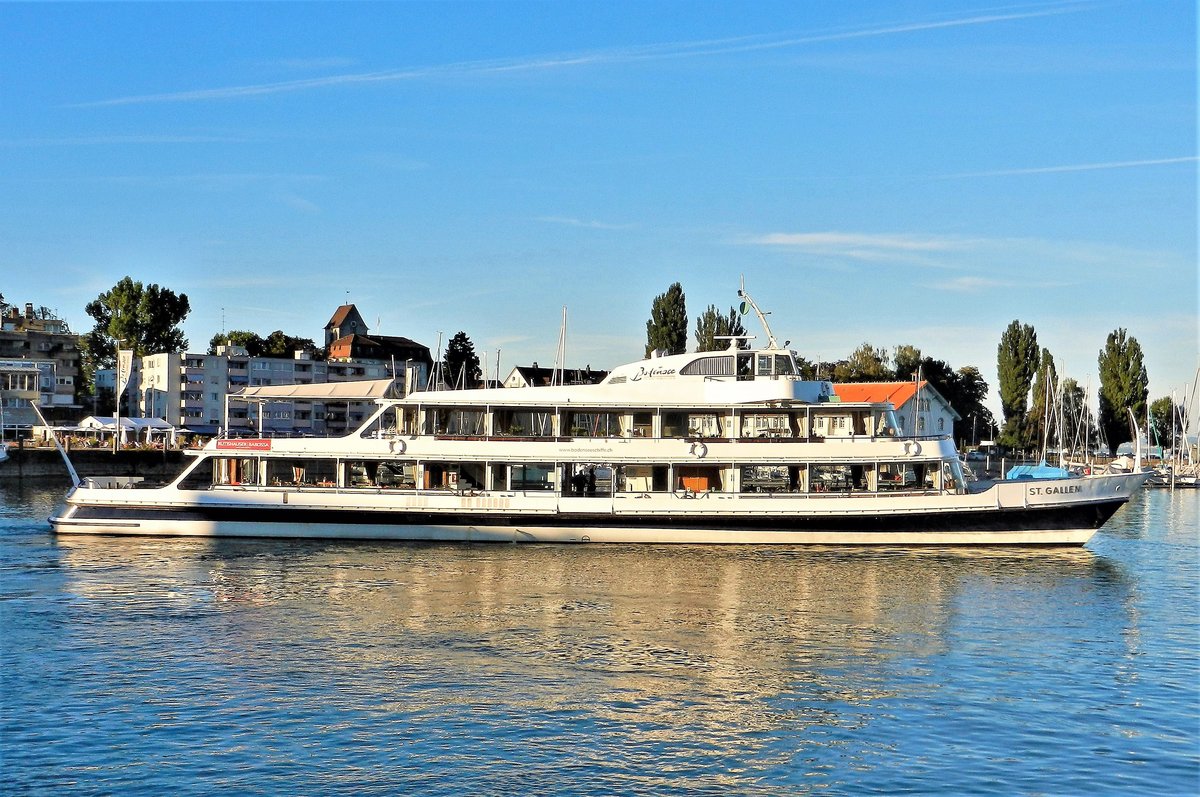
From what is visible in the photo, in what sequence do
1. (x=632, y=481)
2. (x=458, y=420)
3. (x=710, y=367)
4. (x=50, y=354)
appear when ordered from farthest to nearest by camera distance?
(x=50, y=354), (x=710, y=367), (x=458, y=420), (x=632, y=481)

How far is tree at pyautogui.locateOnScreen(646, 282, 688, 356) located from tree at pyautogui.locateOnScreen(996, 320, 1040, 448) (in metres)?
34.7

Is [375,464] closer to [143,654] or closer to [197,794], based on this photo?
[143,654]

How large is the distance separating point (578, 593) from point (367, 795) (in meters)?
16.3

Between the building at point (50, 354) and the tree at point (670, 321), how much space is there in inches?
2778

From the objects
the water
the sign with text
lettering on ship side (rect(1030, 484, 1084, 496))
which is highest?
the sign with text

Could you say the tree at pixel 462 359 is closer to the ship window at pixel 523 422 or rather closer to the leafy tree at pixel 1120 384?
the leafy tree at pixel 1120 384

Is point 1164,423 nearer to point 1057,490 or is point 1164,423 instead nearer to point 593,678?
point 1057,490

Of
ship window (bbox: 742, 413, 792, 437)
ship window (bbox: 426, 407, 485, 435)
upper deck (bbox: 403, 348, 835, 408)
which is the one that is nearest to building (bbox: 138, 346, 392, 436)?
ship window (bbox: 426, 407, 485, 435)

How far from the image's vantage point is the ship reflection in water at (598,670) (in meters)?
18.5

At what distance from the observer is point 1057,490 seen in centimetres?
4241

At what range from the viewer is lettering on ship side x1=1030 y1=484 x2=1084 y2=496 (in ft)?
139

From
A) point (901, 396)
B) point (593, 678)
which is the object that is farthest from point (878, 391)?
point (593, 678)

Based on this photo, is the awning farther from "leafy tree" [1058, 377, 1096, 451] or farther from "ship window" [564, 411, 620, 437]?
"leafy tree" [1058, 377, 1096, 451]

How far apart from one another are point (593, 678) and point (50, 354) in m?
138
